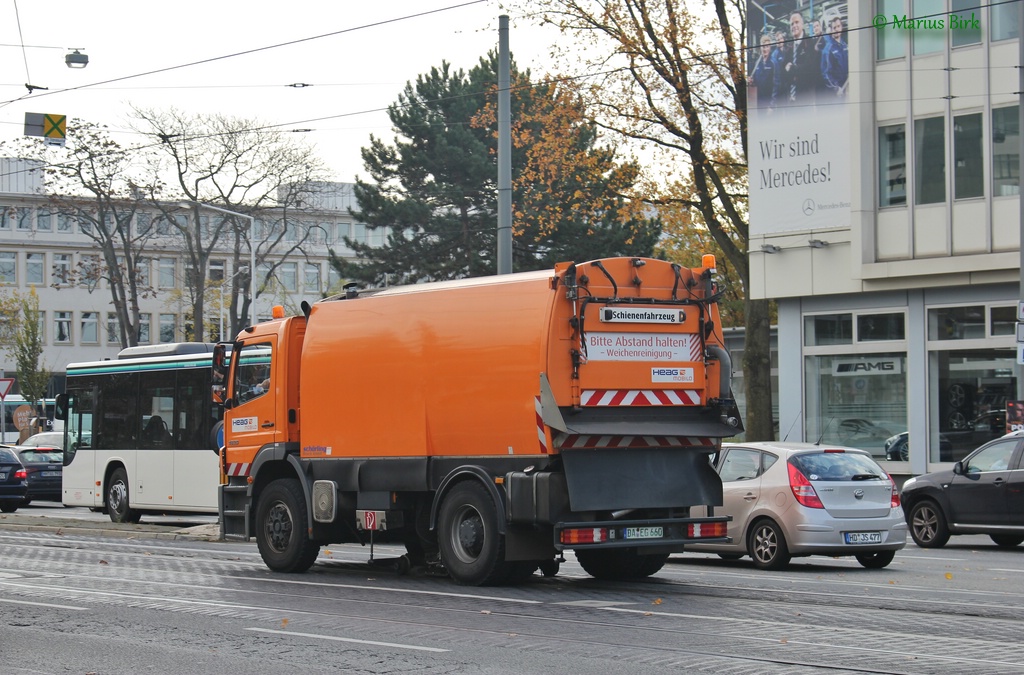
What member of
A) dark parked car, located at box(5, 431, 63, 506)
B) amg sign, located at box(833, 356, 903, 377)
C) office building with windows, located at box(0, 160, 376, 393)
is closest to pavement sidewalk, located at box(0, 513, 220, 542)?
dark parked car, located at box(5, 431, 63, 506)

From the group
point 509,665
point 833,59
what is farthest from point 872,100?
point 509,665

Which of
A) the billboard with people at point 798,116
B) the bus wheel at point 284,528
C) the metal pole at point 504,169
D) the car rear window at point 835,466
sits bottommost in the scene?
the bus wheel at point 284,528

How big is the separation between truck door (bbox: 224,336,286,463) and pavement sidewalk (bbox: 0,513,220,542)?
5728mm

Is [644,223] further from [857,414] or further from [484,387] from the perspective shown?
[484,387]

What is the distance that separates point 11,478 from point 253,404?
665 inches

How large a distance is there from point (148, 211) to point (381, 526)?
5604 centimetres

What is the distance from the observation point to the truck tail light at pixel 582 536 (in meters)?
12.5

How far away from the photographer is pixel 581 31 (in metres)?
31.4

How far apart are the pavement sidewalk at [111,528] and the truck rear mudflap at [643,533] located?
1062cm

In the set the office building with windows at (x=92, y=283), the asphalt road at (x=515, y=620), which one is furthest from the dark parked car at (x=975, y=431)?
the office building with windows at (x=92, y=283)

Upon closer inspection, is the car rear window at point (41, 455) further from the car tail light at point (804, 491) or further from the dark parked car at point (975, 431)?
the car tail light at point (804, 491)

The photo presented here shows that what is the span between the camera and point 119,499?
85.3 feet

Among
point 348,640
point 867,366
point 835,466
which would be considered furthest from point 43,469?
point 348,640

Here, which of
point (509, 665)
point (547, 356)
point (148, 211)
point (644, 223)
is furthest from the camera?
point (148, 211)
